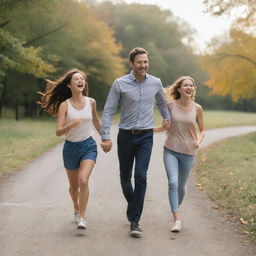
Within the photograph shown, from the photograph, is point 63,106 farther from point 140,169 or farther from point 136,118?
point 140,169

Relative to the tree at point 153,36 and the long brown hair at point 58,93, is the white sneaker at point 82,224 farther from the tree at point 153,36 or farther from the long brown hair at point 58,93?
the tree at point 153,36

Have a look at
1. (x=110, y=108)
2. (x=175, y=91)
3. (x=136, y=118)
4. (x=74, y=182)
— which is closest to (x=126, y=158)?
(x=136, y=118)

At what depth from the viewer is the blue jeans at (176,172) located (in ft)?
20.9

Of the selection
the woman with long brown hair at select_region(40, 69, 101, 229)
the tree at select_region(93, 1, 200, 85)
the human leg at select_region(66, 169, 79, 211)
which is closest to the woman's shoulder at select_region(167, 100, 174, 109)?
the woman with long brown hair at select_region(40, 69, 101, 229)

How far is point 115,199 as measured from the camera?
26.9ft

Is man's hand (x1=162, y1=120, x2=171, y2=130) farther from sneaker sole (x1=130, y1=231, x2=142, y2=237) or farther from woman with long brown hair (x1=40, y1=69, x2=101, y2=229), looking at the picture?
sneaker sole (x1=130, y1=231, x2=142, y2=237)

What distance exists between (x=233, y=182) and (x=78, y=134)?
4.70 meters

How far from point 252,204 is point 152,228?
214 cm

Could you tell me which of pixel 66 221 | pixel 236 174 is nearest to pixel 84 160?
pixel 66 221

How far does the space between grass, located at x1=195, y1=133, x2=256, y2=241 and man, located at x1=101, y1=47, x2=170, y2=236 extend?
4.94 feet

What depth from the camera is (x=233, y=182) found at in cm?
986

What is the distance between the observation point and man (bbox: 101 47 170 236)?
6051mm

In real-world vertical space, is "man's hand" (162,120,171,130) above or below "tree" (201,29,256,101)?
below

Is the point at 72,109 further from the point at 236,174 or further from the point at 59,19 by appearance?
the point at 59,19
